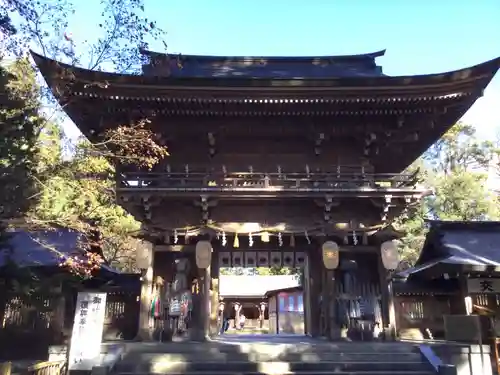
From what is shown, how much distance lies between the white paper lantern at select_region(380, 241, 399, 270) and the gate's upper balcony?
140cm

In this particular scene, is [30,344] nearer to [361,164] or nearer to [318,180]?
[318,180]

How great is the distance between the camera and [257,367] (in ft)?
28.5

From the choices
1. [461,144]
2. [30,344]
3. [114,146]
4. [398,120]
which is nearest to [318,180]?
[398,120]

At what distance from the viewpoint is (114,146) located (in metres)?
10.5

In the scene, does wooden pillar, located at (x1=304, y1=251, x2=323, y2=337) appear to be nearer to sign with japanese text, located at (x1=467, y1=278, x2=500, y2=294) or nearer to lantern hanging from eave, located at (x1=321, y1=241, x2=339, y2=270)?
lantern hanging from eave, located at (x1=321, y1=241, x2=339, y2=270)

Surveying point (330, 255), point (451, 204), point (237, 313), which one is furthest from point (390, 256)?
point (237, 313)

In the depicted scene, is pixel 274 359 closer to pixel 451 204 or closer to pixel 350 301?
pixel 350 301

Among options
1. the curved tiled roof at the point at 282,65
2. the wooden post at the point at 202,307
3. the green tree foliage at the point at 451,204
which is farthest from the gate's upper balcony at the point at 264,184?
the green tree foliage at the point at 451,204

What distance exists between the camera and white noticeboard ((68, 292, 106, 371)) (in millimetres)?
8219

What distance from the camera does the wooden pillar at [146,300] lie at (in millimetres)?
10352

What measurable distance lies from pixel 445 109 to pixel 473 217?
19.1 meters

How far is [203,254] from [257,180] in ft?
7.53

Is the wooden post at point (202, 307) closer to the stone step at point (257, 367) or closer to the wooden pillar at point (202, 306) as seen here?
the wooden pillar at point (202, 306)

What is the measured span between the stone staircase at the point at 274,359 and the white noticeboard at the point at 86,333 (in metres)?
0.60
